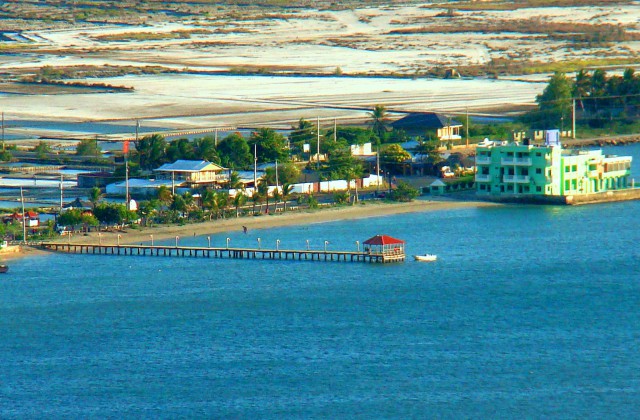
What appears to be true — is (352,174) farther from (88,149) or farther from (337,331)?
(337,331)

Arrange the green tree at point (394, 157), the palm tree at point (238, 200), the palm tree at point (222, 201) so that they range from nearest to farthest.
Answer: the palm tree at point (222, 201) < the palm tree at point (238, 200) < the green tree at point (394, 157)

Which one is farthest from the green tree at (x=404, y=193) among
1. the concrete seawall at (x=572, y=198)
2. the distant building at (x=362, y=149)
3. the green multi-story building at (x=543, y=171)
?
the distant building at (x=362, y=149)

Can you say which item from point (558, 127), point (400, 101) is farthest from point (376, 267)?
point (400, 101)

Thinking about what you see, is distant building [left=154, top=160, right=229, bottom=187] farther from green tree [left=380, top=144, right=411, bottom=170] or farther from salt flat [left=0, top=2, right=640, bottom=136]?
salt flat [left=0, top=2, right=640, bottom=136]

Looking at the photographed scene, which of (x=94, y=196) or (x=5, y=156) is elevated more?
(x=5, y=156)

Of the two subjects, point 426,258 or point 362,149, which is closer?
point 426,258

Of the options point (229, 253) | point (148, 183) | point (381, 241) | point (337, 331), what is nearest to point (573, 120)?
point (148, 183)

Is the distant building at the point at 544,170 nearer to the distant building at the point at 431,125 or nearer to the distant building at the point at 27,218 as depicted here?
the distant building at the point at 431,125

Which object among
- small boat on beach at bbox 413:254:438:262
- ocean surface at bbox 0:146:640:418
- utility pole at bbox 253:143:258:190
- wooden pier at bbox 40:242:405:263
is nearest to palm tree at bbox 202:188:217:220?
ocean surface at bbox 0:146:640:418
